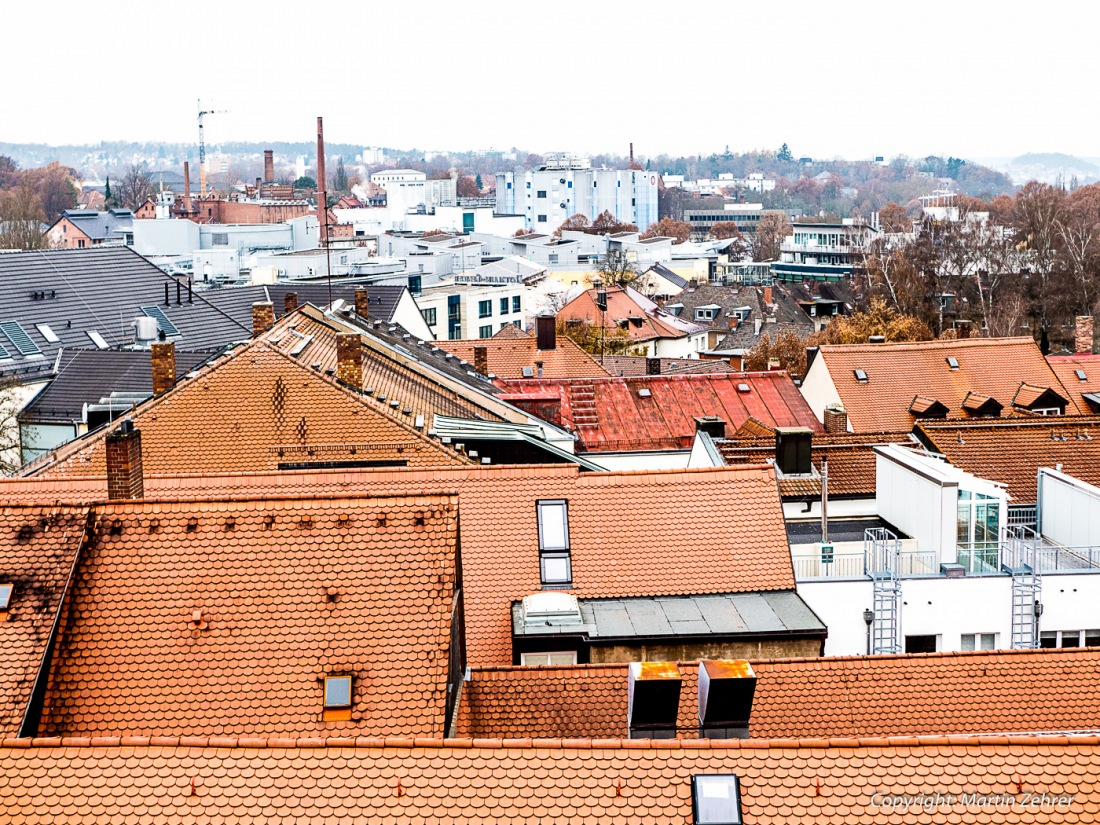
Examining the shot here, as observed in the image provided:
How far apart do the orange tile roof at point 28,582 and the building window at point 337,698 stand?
299 centimetres

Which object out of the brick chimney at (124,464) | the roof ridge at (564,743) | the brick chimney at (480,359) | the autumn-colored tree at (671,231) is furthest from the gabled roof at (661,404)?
the autumn-colored tree at (671,231)

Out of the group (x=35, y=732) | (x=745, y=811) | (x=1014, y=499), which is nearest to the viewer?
(x=745, y=811)

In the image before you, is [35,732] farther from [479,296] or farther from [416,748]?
[479,296]

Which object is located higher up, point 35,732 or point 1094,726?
point 35,732

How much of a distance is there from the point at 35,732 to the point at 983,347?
42.0 meters

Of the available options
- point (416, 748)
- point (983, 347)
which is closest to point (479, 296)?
point (983, 347)

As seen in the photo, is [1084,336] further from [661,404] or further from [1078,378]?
[661,404]

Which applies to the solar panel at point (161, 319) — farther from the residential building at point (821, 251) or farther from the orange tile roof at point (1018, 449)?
the residential building at point (821, 251)

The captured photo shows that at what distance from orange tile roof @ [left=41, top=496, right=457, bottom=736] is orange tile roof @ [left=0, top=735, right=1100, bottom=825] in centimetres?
263

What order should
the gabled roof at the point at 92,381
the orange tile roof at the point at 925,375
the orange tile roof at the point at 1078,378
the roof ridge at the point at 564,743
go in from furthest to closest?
the orange tile roof at the point at 1078,378 → the orange tile roof at the point at 925,375 → the gabled roof at the point at 92,381 → the roof ridge at the point at 564,743

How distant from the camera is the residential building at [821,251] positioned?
5428 inches

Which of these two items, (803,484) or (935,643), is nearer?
(935,643)

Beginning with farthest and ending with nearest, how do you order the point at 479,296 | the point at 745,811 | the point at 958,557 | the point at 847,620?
the point at 479,296
the point at 958,557
the point at 847,620
the point at 745,811

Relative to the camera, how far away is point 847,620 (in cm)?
2283
